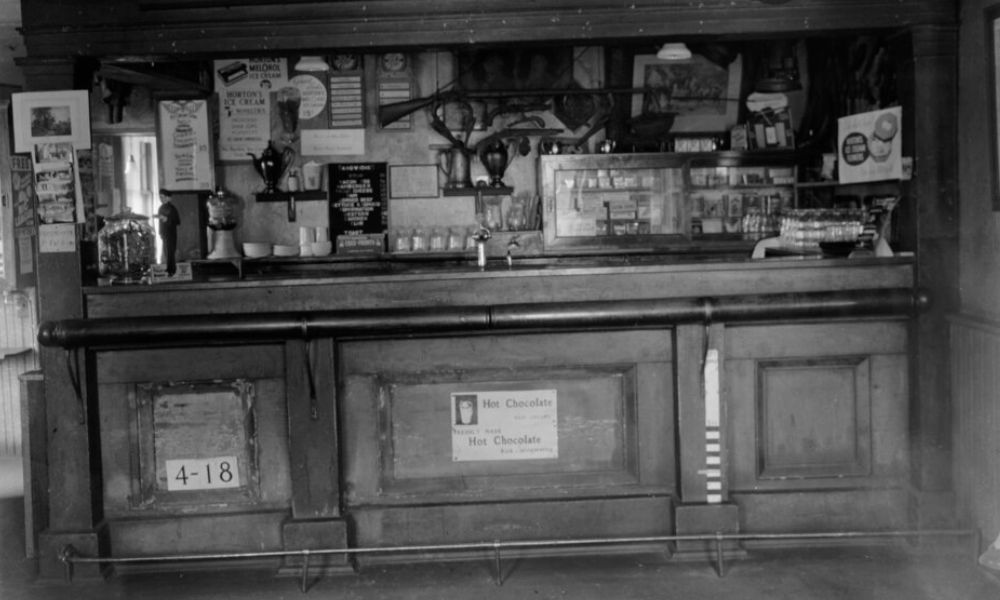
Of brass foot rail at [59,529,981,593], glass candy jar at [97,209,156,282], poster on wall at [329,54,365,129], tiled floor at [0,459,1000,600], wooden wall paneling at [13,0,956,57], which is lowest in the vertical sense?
tiled floor at [0,459,1000,600]

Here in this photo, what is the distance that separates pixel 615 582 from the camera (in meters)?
4.03

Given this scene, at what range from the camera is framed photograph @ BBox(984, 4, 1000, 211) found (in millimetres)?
3951

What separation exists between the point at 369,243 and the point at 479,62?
5.20ft

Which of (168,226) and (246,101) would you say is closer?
(168,226)

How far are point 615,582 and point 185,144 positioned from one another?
4.88 metres

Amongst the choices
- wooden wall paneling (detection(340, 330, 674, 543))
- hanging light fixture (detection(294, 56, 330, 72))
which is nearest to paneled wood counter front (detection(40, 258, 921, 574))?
wooden wall paneling (detection(340, 330, 674, 543))

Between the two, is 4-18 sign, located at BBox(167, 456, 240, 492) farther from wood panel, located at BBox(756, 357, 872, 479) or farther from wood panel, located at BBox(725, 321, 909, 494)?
wood panel, located at BBox(756, 357, 872, 479)

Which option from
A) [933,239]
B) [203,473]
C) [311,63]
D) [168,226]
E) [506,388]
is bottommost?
[203,473]

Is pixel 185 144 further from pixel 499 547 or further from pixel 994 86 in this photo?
pixel 994 86

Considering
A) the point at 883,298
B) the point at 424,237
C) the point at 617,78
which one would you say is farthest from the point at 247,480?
the point at 617,78

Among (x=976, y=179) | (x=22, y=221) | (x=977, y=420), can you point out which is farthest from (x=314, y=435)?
(x=22, y=221)

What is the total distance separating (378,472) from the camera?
169 inches

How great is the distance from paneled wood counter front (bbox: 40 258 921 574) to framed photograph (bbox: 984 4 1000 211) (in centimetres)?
51

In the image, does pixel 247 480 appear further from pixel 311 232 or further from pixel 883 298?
pixel 311 232
